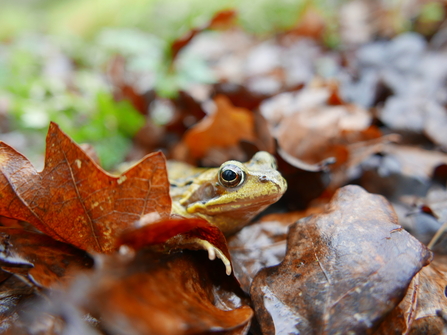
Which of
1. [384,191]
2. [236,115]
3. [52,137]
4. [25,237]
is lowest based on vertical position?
[384,191]

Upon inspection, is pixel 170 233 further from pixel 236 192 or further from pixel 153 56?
pixel 153 56

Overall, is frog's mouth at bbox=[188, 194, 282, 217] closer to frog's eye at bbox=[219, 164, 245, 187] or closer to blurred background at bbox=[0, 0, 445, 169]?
frog's eye at bbox=[219, 164, 245, 187]

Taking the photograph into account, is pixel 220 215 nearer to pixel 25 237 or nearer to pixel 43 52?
pixel 25 237

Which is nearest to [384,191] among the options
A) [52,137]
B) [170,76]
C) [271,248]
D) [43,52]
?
[271,248]

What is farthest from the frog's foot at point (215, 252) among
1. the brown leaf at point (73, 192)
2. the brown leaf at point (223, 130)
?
the brown leaf at point (223, 130)

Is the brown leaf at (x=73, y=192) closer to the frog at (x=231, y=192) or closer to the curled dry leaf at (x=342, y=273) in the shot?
the frog at (x=231, y=192)

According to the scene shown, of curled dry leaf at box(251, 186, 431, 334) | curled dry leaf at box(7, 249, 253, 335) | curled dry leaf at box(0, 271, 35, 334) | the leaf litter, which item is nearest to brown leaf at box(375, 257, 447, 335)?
the leaf litter
